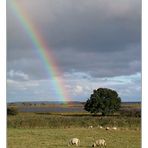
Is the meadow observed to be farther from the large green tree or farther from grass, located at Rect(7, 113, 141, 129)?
the large green tree

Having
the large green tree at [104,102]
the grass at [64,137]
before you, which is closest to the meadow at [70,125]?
the grass at [64,137]

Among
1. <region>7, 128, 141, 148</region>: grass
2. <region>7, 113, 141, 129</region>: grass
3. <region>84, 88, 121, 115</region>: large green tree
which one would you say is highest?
<region>84, 88, 121, 115</region>: large green tree

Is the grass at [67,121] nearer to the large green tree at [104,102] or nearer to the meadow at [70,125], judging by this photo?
the meadow at [70,125]

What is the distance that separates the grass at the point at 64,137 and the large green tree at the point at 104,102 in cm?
120

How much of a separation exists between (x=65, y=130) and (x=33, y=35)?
10.3ft

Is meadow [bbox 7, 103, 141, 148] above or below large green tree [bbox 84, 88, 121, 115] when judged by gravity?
below

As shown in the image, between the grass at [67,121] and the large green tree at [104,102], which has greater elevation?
the large green tree at [104,102]

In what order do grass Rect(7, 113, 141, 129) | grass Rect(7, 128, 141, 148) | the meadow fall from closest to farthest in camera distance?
grass Rect(7, 128, 141, 148), the meadow, grass Rect(7, 113, 141, 129)

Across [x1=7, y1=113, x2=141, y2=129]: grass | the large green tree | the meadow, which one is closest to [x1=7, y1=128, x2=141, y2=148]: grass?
the meadow

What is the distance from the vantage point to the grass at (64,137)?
4.42 metres

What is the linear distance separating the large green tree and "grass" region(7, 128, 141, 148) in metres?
1.20

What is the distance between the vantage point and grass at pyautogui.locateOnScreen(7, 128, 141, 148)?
4418mm
